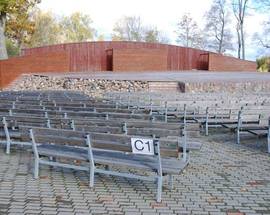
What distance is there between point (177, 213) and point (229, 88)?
20725 millimetres

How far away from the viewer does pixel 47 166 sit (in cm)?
686

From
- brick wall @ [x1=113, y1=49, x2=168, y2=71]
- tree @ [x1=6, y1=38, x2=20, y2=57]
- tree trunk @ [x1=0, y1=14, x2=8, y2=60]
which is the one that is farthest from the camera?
tree @ [x1=6, y1=38, x2=20, y2=57]

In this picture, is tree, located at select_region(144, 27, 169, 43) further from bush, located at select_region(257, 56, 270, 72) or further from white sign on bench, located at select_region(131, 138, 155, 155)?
white sign on bench, located at select_region(131, 138, 155, 155)

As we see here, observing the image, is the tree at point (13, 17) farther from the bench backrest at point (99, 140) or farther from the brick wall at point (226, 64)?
the bench backrest at point (99, 140)

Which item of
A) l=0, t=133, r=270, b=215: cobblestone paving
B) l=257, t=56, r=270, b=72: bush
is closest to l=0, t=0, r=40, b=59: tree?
l=257, t=56, r=270, b=72: bush

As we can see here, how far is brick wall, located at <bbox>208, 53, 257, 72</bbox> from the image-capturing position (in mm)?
44719

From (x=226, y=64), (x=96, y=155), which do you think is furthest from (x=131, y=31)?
(x=96, y=155)

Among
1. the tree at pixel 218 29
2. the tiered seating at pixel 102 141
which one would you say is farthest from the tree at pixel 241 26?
the tiered seating at pixel 102 141

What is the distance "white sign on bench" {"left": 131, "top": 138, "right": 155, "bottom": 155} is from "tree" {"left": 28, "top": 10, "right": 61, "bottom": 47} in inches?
2510

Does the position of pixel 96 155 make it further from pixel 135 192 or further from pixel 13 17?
pixel 13 17

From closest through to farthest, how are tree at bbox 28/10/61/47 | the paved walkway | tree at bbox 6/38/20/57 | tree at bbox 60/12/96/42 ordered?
1. the paved walkway
2. tree at bbox 6/38/20/57
3. tree at bbox 28/10/61/47
4. tree at bbox 60/12/96/42

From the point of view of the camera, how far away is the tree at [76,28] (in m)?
74.9

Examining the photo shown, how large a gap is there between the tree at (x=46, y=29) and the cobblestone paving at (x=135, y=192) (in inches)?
2464

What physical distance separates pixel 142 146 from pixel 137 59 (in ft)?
120
